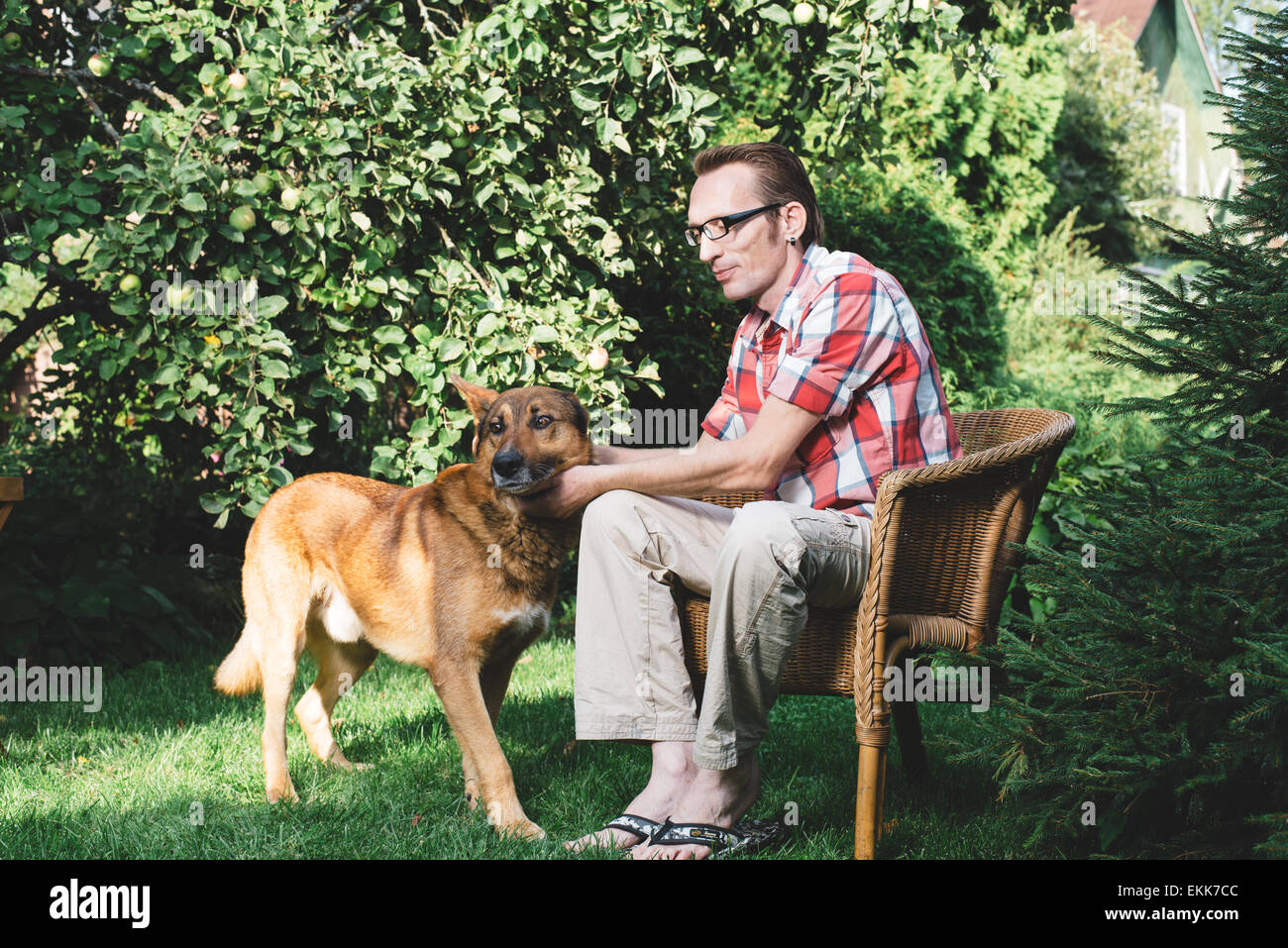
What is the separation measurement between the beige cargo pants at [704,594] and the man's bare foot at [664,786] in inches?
1.6

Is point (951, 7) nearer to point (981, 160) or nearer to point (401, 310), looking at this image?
point (401, 310)

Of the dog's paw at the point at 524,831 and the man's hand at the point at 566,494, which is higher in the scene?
the man's hand at the point at 566,494

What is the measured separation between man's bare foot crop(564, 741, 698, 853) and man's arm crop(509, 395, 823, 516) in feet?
2.19

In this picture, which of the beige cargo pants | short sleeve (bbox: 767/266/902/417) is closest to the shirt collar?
short sleeve (bbox: 767/266/902/417)

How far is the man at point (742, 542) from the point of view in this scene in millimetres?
2598

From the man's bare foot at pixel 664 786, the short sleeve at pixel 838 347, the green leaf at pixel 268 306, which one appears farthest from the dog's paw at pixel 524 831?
the green leaf at pixel 268 306

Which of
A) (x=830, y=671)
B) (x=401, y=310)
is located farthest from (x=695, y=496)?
(x=401, y=310)

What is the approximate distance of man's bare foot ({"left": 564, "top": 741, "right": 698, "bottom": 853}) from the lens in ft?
9.09

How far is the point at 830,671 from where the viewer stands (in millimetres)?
2727

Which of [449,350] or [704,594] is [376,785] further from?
[449,350]

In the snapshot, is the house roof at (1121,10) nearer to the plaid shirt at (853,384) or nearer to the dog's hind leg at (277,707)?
the plaid shirt at (853,384)

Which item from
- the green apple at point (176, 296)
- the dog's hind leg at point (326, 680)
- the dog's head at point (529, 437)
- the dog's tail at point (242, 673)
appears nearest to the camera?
the dog's head at point (529, 437)

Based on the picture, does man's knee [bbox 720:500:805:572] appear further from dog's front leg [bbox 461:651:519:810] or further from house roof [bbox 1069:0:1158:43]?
house roof [bbox 1069:0:1158:43]

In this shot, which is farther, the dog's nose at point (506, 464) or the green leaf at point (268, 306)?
the green leaf at point (268, 306)
